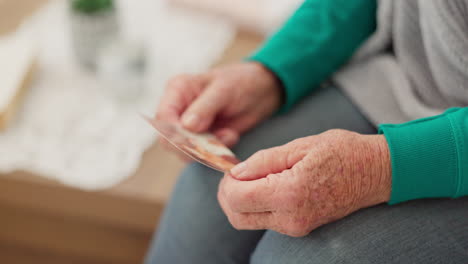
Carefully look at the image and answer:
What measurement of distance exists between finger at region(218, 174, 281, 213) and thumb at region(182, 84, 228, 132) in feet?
0.52

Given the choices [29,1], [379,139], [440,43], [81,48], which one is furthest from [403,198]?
[29,1]

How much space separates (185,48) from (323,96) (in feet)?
1.88

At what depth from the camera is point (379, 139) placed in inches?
19.2

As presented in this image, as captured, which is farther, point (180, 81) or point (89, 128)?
point (89, 128)

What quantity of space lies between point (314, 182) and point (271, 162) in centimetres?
5

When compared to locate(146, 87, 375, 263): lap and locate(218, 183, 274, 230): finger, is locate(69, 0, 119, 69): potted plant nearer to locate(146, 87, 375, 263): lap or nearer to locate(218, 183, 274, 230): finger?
locate(146, 87, 375, 263): lap

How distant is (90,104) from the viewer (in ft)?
3.32

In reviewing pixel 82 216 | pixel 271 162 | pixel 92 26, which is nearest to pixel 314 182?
pixel 271 162

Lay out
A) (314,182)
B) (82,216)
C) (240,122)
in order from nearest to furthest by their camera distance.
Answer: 1. (314,182)
2. (240,122)
3. (82,216)

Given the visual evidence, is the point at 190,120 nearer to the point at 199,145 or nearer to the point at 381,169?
the point at 199,145

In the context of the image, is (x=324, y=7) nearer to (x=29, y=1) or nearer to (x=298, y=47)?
(x=298, y=47)

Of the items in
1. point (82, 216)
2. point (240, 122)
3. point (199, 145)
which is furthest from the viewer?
point (82, 216)

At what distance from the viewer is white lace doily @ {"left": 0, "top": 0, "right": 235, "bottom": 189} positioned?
885 millimetres

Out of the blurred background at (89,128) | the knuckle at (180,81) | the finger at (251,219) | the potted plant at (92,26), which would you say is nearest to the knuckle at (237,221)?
the finger at (251,219)
